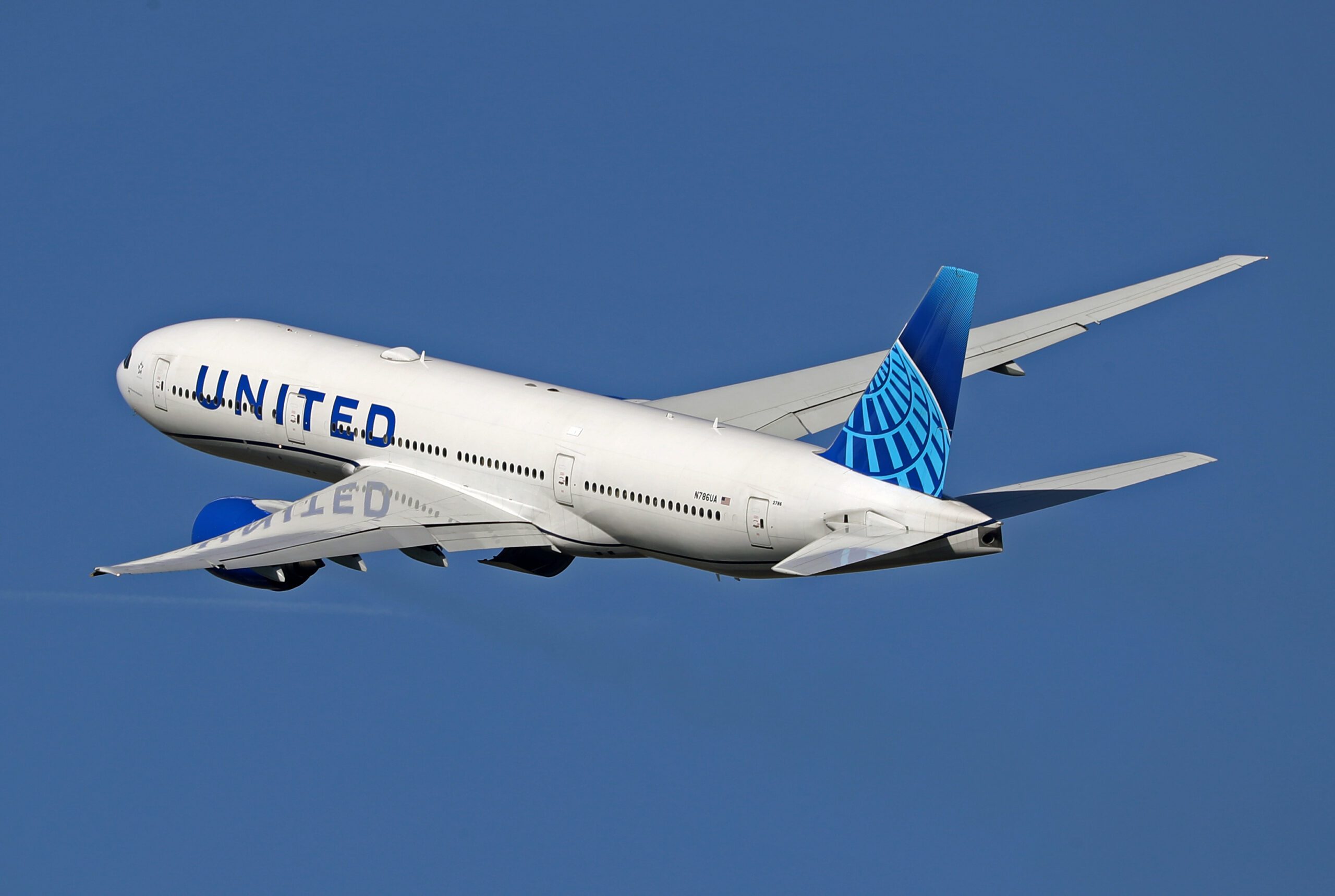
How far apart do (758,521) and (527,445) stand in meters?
7.26

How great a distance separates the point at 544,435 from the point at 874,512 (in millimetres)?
9920

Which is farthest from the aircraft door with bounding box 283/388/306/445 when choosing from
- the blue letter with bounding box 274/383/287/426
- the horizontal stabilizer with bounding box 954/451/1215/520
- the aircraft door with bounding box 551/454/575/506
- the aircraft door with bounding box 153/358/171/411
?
the horizontal stabilizer with bounding box 954/451/1215/520

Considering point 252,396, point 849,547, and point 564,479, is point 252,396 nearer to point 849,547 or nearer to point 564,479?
point 564,479

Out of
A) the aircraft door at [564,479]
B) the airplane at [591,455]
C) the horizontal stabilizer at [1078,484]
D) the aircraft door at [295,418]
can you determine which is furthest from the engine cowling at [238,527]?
the horizontal stabilizer at [1078,484]

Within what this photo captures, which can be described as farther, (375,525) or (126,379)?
(126,379)

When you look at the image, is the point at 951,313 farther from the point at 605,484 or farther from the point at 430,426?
the point at 430,426

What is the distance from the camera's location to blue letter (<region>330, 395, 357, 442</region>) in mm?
60031

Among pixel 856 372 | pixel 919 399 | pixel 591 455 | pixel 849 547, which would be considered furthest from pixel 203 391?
pixel 919 399

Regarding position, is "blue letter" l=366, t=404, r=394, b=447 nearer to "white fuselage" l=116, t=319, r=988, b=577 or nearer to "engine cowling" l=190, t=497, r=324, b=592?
"white fuselage" l=116, t=319, r=988, b=577

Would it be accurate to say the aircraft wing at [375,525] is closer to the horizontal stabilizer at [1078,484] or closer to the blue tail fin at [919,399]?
the blue tail fin at [919,399]

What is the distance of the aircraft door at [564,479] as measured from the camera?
56.0m

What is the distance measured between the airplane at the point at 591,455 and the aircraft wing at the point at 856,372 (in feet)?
0.24

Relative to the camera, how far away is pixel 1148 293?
62.2m

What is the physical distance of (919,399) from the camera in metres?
49.3
